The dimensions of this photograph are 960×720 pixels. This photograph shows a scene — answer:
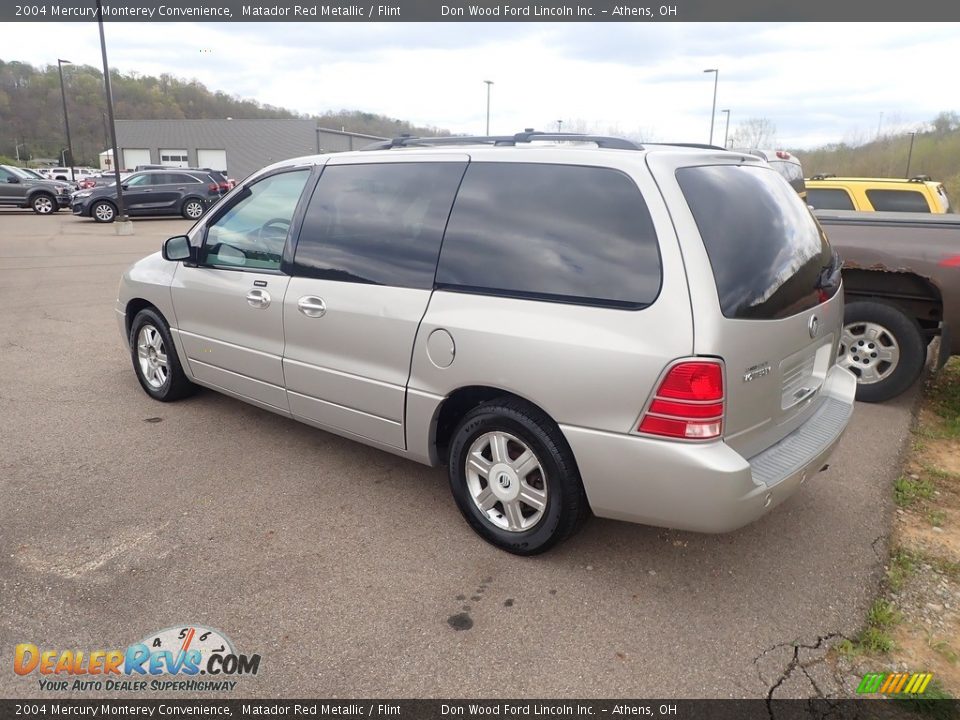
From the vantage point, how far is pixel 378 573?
3082 millimetres

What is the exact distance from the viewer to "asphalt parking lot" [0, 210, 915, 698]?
2.53 metres

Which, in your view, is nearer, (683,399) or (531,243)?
(683,399)

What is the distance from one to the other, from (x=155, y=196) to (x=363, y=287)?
21.8m

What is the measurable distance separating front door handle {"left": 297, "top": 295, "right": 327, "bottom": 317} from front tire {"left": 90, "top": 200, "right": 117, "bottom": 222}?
2105 cm

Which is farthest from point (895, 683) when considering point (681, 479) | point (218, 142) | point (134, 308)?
point (218, 142)

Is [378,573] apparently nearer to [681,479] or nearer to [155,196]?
[681,479]

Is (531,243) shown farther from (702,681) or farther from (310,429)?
Result: (310,429)

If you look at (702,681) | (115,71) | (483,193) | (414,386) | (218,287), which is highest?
(115,71)

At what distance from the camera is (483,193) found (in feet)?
10.5

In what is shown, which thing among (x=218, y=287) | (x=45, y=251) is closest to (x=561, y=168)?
(x=218, y=287)

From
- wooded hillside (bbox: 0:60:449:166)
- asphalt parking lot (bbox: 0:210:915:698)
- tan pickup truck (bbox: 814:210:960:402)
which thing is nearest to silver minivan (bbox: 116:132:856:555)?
asphalt parking lot (bbox: 0:210:915:698)

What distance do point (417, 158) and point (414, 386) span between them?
118cm

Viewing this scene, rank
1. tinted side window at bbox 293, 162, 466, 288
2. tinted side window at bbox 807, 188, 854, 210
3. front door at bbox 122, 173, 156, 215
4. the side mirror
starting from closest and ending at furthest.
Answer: tinted side window at bbox 293, 162, 466, 288 → the side mirror → tinted side window at bbox 807, 188, 854, 210 → front door at bbox 122, 173, 156, 215

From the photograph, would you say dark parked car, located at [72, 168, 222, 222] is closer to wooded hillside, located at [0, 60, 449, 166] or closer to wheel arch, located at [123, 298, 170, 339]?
wheel arch, located at [123, 298, 170, 339]
